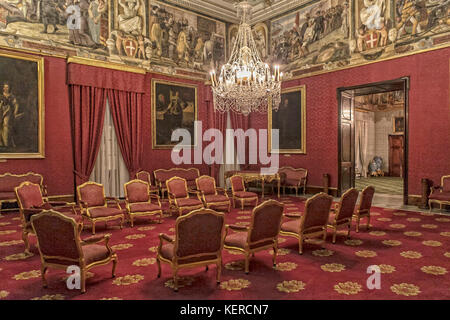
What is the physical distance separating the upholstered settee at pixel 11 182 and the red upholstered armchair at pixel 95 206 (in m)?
1.85

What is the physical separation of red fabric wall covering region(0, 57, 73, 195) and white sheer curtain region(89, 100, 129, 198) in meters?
0.78

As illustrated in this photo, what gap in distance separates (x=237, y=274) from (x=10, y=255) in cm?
318

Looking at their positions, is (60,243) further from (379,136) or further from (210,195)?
(379,136)

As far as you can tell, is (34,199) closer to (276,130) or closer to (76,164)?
(76,164)

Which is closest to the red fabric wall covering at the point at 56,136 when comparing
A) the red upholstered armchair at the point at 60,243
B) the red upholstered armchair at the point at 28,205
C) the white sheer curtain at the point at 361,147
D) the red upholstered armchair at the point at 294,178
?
the red upholstered armchair at the point at 28,205

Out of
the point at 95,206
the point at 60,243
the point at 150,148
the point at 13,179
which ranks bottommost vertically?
the point at 95,206

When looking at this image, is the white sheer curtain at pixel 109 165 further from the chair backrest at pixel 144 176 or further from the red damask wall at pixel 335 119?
the red damask wall at pixel 335 119

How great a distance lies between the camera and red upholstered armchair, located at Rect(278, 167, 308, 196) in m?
9.87

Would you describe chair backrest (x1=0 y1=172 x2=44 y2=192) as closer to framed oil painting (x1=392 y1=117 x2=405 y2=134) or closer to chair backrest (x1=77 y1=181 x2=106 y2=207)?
chair backrest (x1=77 y1=181 x2=106 y2=207)

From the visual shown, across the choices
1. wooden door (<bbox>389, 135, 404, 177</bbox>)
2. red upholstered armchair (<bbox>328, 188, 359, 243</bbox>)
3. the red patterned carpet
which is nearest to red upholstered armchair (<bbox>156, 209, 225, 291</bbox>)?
the red patterned carpet

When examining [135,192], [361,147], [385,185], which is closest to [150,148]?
[135,192]

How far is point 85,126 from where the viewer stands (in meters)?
8.48

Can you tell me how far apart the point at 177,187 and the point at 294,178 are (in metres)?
4.33

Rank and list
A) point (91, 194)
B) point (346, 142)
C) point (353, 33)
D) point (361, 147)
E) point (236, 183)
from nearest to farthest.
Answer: point (91, 194) < point (236, 183) < point (353, 33) < point (346, 142) < point (361, 147)
